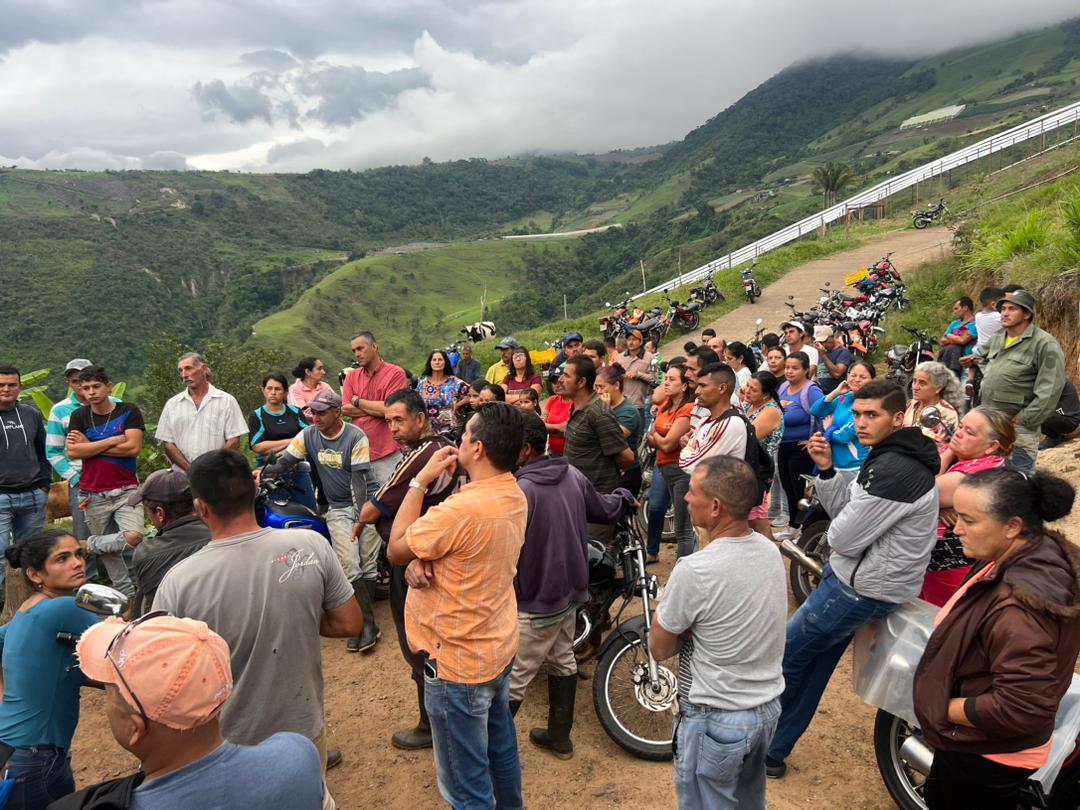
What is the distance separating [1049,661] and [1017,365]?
3.54m

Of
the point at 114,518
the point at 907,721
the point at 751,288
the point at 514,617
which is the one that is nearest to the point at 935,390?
the point at 907,721

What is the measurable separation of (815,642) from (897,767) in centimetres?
64

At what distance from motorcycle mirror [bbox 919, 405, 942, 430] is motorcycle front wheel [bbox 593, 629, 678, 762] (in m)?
2.20

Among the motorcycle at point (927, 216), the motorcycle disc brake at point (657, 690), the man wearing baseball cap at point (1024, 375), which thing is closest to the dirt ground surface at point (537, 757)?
the motorcycle disc brake at point (657, 690)

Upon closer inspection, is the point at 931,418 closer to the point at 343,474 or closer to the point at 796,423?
the point at 796,423

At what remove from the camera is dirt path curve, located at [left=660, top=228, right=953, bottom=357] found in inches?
621

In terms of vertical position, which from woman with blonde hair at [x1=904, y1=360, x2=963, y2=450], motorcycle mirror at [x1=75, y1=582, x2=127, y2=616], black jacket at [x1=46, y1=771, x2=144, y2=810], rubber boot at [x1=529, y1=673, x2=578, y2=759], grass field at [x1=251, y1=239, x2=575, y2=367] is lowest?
grass field at [x1=251, y1=239, x2=575, y2=367]

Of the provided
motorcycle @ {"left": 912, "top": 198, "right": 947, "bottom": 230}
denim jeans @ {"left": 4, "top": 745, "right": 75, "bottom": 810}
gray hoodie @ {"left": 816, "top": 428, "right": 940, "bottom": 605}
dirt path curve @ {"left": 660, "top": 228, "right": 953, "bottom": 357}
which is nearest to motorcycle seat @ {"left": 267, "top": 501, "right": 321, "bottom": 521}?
denim jeans @ {"left": 4, "top": 745, "right": 75, "bottom": 810}

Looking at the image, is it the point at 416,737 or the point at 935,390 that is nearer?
the point at 416,737

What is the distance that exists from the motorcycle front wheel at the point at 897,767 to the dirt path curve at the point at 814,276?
11.8 metres

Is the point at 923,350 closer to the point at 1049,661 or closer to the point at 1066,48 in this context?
the point at 1049,661

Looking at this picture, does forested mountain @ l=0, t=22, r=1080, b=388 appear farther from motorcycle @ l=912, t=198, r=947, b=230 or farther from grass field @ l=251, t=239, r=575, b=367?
motorcycle @ l=912, t=198, r=947, b=230

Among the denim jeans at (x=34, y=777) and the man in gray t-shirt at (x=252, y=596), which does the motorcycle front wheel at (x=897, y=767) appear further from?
the denim jeans at (x=34, y=777)

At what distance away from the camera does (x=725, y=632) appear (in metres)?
2.14
